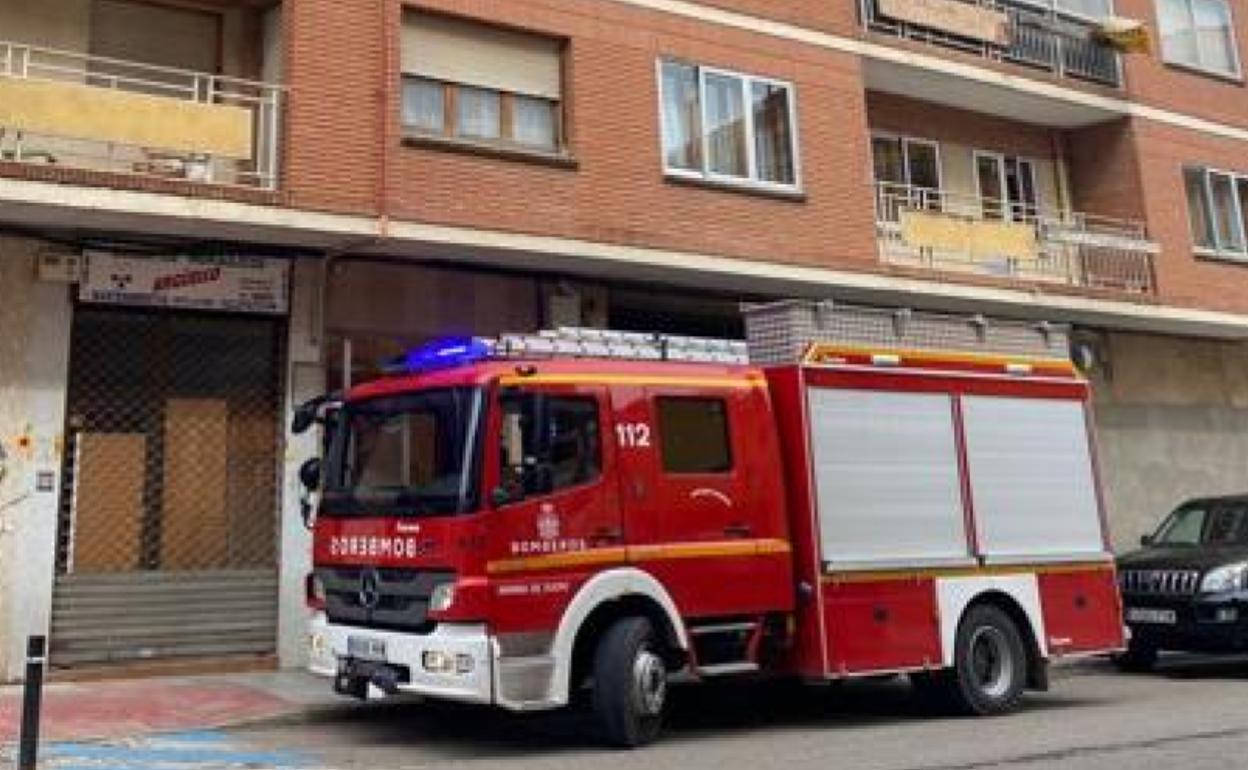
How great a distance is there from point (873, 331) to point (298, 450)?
5.85 meters

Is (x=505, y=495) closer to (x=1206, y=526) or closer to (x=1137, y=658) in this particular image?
(x=1137, y=658)

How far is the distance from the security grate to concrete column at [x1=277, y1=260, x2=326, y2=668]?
4.75 m

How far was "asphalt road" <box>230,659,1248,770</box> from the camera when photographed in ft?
27.8

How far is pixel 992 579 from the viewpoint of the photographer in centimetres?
1102

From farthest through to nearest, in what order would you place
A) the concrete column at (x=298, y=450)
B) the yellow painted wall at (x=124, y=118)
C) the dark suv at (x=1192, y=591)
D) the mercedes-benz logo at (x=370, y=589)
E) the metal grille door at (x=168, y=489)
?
the concrete column at (x=298, y=450) → the dark suv at (x=1192, y=591) → the metal grille door at (x=168, y=489) → the yellow painted wall at (x=124, y=118) → the mercedes-benz logo at (x=370, y=589)

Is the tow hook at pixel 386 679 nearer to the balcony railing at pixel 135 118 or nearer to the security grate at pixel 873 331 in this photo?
the security grate at pixel 873 331

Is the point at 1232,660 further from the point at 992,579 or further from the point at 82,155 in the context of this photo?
the point at 82,155

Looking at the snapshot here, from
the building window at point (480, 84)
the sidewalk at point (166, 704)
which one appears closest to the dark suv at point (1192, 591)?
the building window at point (480, 84)

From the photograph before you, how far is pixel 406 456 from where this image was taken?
9.16 m

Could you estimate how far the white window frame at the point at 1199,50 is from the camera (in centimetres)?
2069

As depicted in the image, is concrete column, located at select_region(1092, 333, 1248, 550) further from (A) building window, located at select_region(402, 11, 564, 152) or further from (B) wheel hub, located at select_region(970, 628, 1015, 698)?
(A) building window, located at select_region(402, 11, 564, 152)

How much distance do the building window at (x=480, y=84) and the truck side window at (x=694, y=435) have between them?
196 inches

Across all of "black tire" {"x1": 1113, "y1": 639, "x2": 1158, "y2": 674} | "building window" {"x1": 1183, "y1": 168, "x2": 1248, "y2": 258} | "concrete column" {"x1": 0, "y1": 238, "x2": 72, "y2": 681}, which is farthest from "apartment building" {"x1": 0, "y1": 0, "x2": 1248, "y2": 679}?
"black tire" {"x1": 1113, "y1": 639, "x2": 1158, "y2": 674}

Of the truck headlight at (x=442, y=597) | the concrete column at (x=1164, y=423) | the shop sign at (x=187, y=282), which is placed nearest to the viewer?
the truck headlight at (x=442, y=597)
